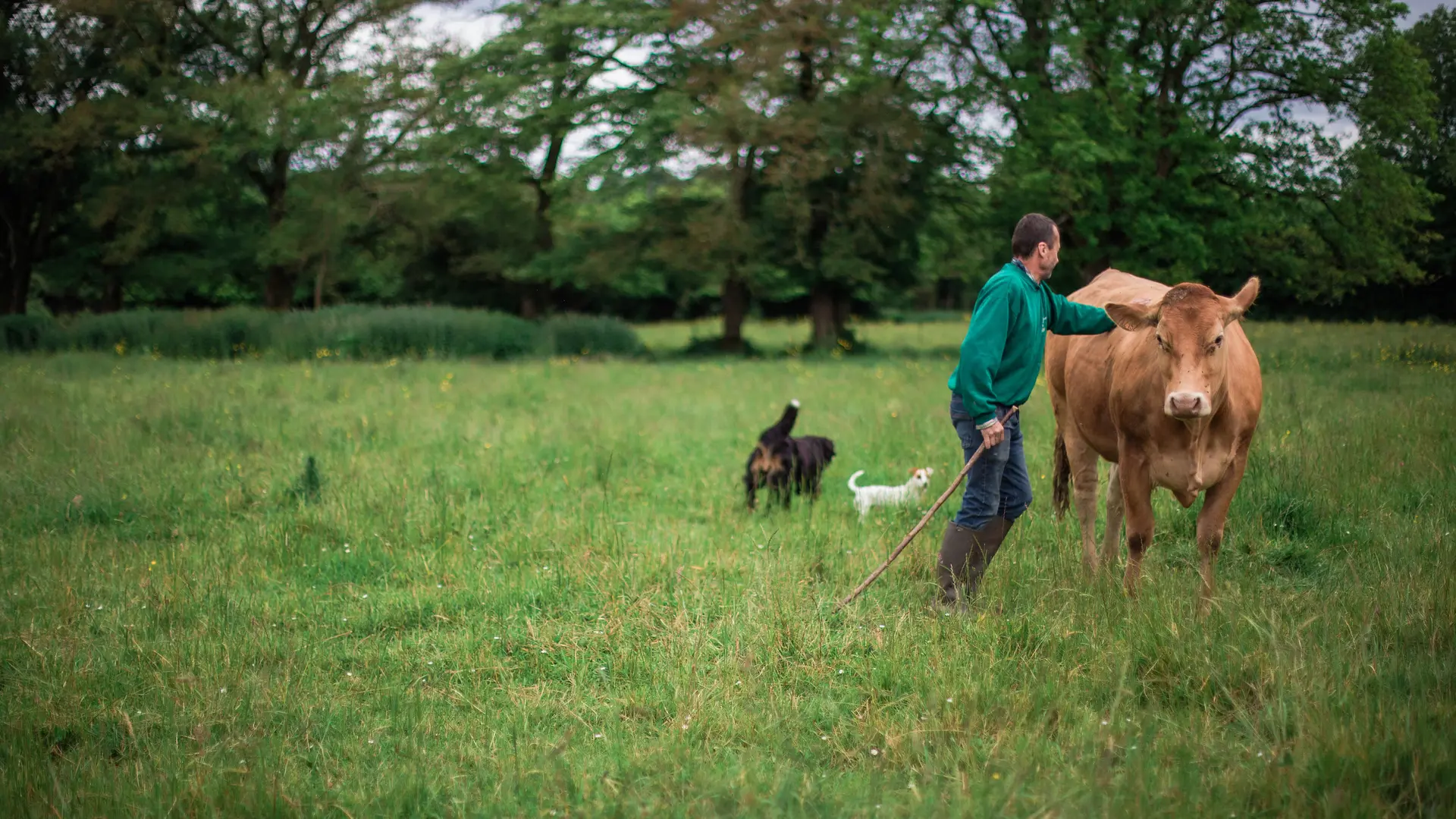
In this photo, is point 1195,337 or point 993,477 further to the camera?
point 993,477

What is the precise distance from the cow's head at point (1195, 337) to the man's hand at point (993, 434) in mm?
762

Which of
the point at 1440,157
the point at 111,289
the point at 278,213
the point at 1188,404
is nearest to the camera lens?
the point at 1188,404

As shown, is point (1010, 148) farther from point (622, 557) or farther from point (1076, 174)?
point (622, 557)

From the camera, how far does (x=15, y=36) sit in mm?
23453

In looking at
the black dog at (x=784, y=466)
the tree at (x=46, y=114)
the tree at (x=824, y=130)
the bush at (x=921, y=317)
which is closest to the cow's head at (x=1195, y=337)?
the black dog at (x=784, y=466)

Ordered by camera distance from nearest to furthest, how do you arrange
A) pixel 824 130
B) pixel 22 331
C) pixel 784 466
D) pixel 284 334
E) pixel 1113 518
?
pixel 1113 518
pixel 784 466
pixel 284 334
pixel 22 331
pixel 824 130

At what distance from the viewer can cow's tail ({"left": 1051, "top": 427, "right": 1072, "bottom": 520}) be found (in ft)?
22.6

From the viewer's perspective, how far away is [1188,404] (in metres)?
4.40

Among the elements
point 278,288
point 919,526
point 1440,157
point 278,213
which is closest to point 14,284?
point 278,288

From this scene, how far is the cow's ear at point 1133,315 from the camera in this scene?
4898 millimetres

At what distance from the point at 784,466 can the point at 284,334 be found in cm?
1703

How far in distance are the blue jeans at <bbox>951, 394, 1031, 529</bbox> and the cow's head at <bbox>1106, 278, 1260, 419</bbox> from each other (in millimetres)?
806

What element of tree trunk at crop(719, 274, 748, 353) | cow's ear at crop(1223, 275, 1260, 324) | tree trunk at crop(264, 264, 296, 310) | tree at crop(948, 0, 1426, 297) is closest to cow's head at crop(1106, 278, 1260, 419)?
cow's ear at crop(1223, 275, 1260, 324)

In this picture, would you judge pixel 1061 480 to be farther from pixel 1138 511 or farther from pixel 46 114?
pixel 46 114
